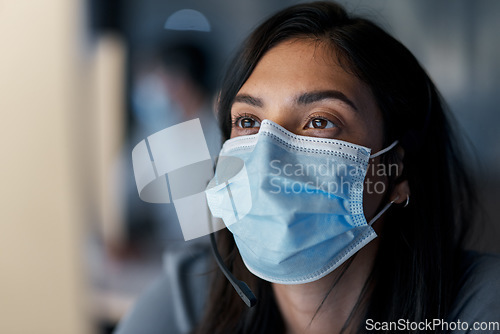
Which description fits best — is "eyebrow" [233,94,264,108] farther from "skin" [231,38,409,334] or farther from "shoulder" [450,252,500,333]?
"shoulder" [450,252,500,333]

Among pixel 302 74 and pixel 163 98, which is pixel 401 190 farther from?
pixel 163 98

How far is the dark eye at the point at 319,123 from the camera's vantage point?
60 centimetres

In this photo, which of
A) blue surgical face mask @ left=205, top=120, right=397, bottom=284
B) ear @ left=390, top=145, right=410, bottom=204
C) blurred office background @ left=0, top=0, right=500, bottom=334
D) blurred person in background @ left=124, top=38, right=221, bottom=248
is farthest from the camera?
blurred office background @ left=0, top=0, right=500, bottom=334

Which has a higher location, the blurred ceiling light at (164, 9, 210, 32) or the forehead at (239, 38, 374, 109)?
the blurred ceiling light at (164, 9, 210, 32)

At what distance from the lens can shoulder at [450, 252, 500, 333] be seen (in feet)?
1.86

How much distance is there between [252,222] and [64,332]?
1.14m

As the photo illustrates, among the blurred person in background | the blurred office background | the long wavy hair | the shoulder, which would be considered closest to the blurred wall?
the blurred office background

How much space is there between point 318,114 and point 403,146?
0.49ft

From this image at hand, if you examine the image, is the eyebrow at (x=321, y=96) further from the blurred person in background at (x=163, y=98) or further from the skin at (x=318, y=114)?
the blurred person in background at (x=163, y=98)

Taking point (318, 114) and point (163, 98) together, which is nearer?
point (318, 114)

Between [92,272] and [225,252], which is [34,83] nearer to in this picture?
[92,272]

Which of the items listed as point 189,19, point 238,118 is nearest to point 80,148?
point 189,19

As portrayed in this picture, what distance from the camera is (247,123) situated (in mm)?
648

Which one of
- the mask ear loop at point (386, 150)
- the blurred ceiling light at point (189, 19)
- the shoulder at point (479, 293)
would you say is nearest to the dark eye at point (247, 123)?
the mask ear loop at point (386, 150)
